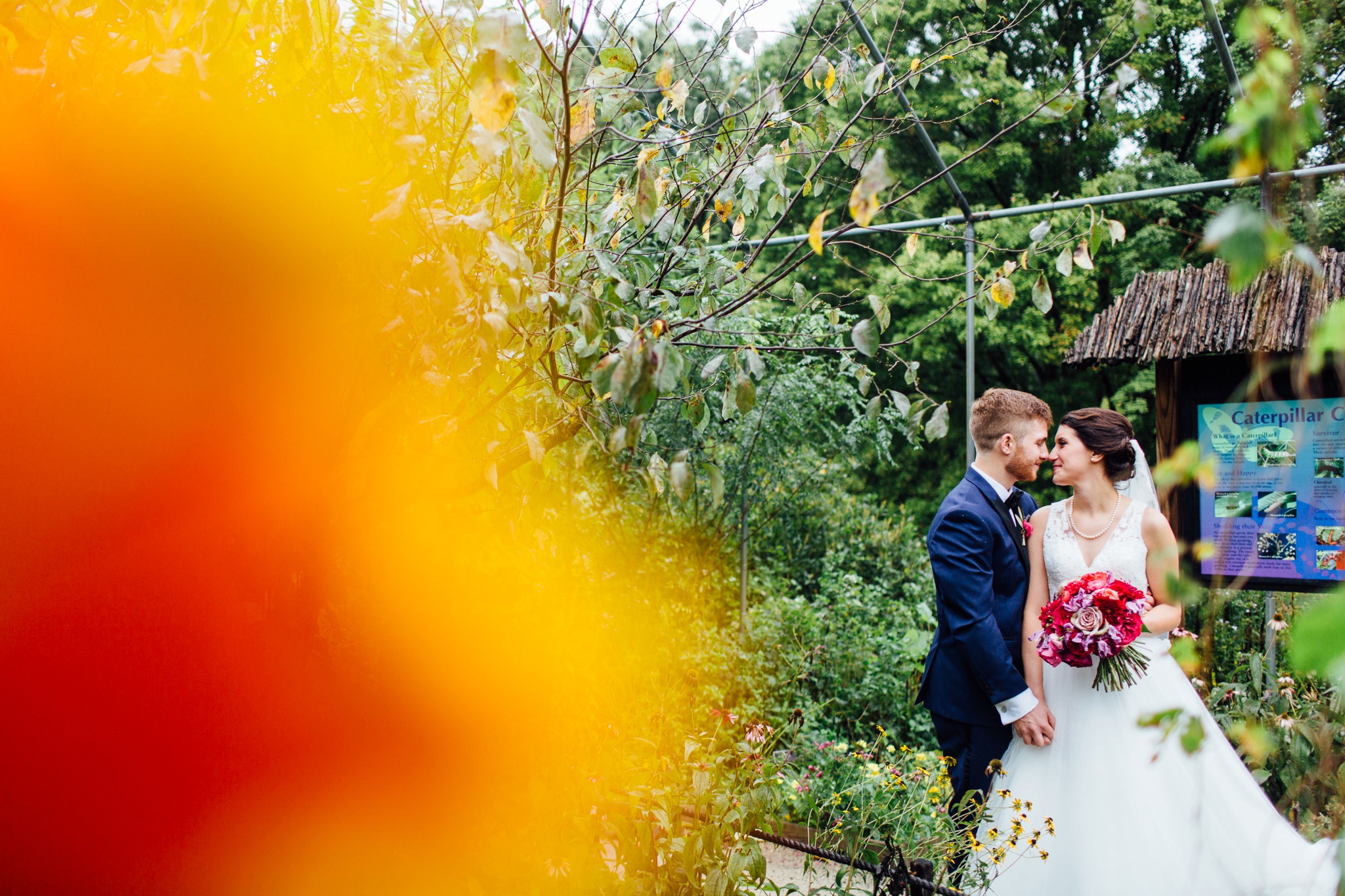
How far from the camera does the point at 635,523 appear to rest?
619 centimetres

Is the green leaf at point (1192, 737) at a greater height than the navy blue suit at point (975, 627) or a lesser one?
greater

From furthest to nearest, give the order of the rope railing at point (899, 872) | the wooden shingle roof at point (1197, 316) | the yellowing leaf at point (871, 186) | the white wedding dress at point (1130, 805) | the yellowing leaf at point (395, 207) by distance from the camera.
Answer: the wooden shingle roof at point (1197, 316), the white wedding dress at point (1130, 805), the rope railing at point (899, 872), the yellowing leaf at point (395, 207), the yellowing leaf at point (871, 186)

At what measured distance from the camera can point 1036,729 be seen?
9.53ft

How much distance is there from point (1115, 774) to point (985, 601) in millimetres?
695

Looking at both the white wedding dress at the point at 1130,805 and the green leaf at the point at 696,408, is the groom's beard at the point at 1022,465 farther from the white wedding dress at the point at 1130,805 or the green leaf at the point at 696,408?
the green leaf at the point at 696,408

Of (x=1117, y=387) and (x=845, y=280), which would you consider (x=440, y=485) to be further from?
(x=1117, y=387)

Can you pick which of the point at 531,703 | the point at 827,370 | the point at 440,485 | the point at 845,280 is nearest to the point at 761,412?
the point at 827,370

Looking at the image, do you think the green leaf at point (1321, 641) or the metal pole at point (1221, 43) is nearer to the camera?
the green leaf at point (1321, 641)

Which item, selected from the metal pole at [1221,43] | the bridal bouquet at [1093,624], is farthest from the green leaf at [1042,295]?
the metal pole at [1221,43]

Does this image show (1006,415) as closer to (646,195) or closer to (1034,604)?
(1034,604)

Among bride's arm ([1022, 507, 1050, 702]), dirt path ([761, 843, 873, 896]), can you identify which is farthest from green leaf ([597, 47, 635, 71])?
dirt path ([761, 843, 873, 896])

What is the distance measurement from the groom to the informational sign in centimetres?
178

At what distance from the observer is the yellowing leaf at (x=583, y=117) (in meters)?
1.92

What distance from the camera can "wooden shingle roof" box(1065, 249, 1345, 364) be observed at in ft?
13.7
